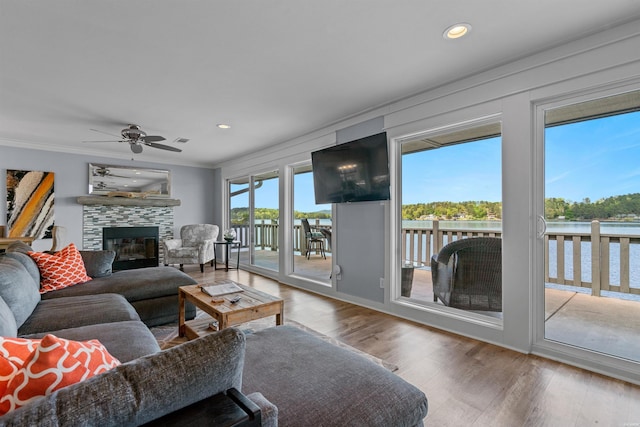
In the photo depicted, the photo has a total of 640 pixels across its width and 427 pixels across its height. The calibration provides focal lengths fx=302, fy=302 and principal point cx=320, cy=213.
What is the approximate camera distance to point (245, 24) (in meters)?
1.93

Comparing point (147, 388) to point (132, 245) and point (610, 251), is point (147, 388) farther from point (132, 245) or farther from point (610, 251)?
point (132, 245)

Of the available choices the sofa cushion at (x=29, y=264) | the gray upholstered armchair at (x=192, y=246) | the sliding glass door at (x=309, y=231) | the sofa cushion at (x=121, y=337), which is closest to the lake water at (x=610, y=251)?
the sliding glass door at (x=309, y=231)

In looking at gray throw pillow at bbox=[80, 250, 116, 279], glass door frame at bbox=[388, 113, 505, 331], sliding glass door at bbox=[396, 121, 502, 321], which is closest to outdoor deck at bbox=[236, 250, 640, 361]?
sliding glass door at bbox=[396, 121, 502, 321]

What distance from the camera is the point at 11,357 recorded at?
0.77m

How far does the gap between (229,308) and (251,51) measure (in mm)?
1899

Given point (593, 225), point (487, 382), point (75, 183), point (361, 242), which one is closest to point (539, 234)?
point (593, 225)

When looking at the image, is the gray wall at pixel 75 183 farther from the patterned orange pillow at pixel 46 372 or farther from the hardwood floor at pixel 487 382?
the patterned orange pillow at pixel 46 372

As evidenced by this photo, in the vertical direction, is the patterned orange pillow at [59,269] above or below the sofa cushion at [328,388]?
above

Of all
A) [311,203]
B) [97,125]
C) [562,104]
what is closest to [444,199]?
[562,104]

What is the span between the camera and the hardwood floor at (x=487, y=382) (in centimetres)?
161

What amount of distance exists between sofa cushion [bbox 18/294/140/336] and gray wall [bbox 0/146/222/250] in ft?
11.6

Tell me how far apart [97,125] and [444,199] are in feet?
14.3

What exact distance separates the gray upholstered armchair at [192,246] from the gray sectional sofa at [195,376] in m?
3.13

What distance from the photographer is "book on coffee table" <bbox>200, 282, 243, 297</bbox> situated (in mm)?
2498
